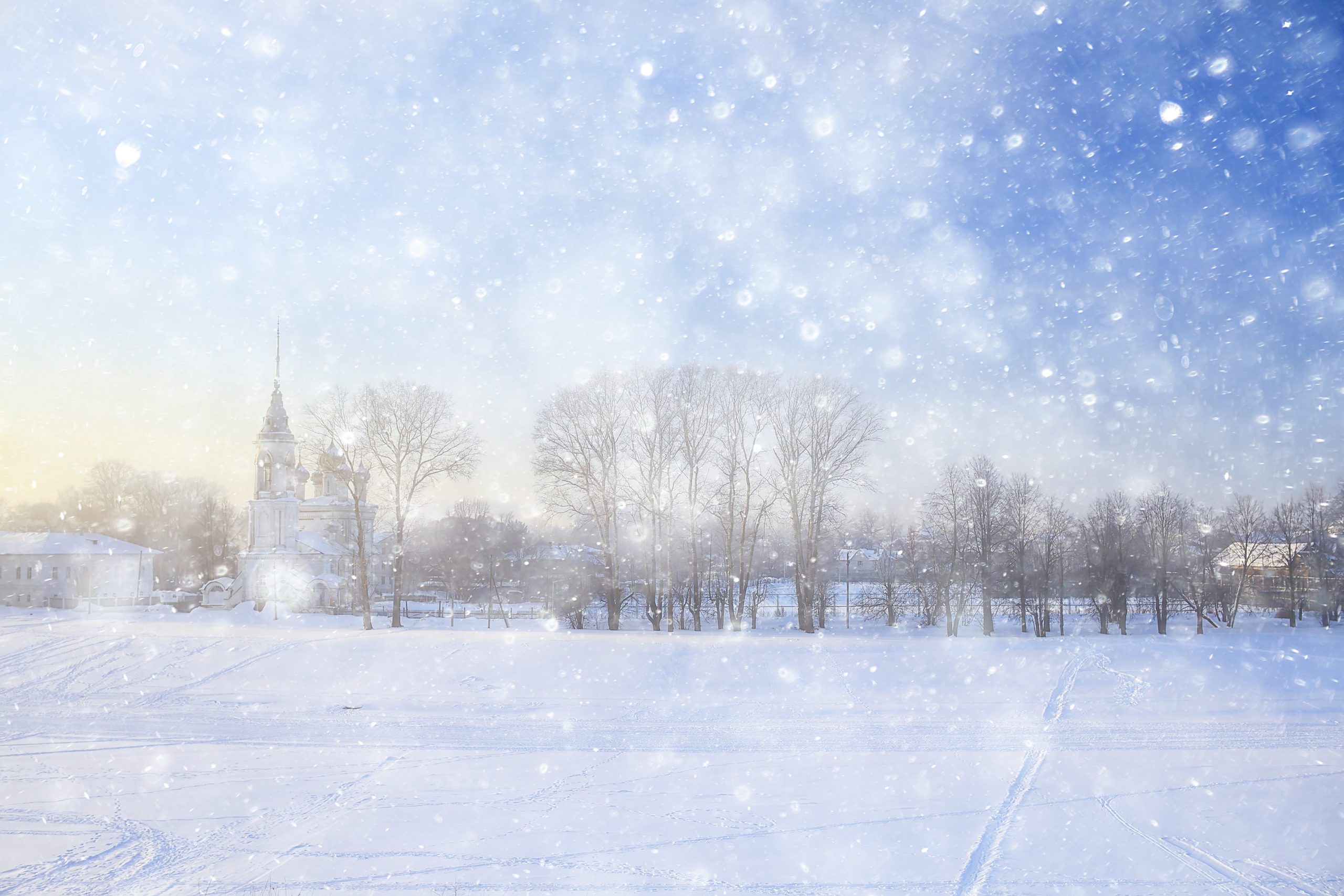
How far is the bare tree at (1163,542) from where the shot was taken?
4191cm

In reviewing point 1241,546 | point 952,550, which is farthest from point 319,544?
point 1241,546

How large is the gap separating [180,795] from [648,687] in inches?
417

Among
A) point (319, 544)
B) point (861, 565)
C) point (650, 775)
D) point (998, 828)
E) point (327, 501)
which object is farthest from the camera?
point (861, 565)

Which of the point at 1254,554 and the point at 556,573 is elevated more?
the point at 556,573

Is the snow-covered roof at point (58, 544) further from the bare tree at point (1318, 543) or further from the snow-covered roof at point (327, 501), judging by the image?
the bare tree at point (1318, 543)

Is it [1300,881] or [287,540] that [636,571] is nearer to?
[287,540]

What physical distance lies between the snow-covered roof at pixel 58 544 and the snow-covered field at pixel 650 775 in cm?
3916

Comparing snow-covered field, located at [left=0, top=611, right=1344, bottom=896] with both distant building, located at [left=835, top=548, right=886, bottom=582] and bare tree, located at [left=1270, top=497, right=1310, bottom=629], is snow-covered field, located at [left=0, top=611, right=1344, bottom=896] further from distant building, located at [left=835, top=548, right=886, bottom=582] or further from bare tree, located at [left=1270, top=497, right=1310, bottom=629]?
distant building, located at [left=835, top=548, right=886, bottom=582]

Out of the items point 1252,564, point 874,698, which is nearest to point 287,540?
point 874,698

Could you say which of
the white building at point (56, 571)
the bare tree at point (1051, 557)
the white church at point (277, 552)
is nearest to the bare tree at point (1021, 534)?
the bare tree at point (1051, 557)

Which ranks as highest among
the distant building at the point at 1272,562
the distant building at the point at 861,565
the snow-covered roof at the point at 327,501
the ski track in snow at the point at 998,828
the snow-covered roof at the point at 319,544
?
the snow-covered roof at the point at 327,501

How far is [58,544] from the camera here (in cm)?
5322

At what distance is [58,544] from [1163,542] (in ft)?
226

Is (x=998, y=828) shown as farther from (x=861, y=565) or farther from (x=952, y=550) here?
(x=861, y=565)
